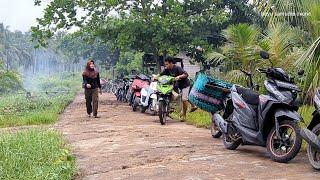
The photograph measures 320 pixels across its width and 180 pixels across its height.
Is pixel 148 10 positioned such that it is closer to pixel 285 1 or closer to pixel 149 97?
pixel 149 97

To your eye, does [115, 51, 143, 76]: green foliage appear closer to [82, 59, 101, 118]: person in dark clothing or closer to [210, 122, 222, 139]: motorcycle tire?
[82, 59, 101, 118]: person in dark clothing

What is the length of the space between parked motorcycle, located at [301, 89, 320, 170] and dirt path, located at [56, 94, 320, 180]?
5.0 inches

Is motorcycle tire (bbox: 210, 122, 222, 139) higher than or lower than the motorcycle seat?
lower

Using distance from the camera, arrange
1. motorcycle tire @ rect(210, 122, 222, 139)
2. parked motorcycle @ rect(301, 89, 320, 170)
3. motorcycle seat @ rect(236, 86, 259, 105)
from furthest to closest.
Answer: motorcycle tire @ rect(210, 122, 222, 139) → motorcycle seat @ rect(236, 86, 259, 105) → parked motorcycle @ rect(301, 89, 320, 170)

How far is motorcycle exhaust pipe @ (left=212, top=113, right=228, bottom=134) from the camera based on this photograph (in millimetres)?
6411

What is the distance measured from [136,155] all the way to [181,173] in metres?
1.30

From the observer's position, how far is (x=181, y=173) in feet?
15.7

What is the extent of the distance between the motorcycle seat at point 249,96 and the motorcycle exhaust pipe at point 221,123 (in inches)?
21.6

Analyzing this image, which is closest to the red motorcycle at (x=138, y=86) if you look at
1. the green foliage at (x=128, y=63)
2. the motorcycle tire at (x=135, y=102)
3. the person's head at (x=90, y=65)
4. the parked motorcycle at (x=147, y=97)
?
the motorcycle tire at (x=135, y=102)

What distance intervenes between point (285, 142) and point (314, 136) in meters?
0.60

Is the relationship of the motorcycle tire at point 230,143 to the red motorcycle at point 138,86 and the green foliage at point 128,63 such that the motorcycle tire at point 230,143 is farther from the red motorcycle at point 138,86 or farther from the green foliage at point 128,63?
the green foliage at point 128,63

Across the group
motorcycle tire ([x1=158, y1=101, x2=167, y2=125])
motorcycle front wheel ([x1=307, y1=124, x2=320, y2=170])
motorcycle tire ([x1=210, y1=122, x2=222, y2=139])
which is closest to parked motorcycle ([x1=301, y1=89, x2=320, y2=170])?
motorcycle front wheel ([x1=307, y1=124, x2=320, y2=170])

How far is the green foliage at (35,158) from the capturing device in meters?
4.56

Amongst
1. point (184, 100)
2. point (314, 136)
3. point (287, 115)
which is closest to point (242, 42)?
point (184, 100)
